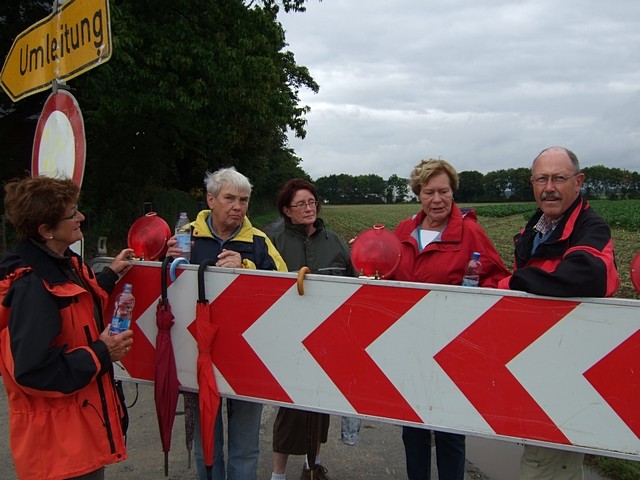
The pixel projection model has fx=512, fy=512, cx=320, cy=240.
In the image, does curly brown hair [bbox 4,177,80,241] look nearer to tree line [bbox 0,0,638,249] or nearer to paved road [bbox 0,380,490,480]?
paved road [bbox 0,380,490,480]

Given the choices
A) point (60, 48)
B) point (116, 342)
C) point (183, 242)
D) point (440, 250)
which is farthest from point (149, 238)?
point (440, 250)

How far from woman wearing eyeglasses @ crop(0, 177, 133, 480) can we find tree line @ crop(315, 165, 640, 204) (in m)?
37.1

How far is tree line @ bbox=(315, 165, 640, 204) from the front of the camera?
68.9 meters

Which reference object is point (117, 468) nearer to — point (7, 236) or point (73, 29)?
point (73, 29)

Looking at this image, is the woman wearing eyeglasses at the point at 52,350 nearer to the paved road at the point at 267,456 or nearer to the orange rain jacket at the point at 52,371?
the orange rain jacket at the point at 52,371

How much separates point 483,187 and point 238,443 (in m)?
90.2

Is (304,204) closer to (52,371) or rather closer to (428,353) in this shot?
→ (428,353)

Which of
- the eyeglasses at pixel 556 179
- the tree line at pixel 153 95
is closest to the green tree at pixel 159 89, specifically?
the tree line at pixel 153 95

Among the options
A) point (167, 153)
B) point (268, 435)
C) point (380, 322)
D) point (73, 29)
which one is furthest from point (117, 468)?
point (167, 153)

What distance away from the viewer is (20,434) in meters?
2.12

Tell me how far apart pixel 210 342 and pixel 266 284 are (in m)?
0.41

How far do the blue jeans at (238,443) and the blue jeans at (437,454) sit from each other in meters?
0.90

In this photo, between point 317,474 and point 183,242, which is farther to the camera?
point 317,474

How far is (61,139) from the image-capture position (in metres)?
3.04
